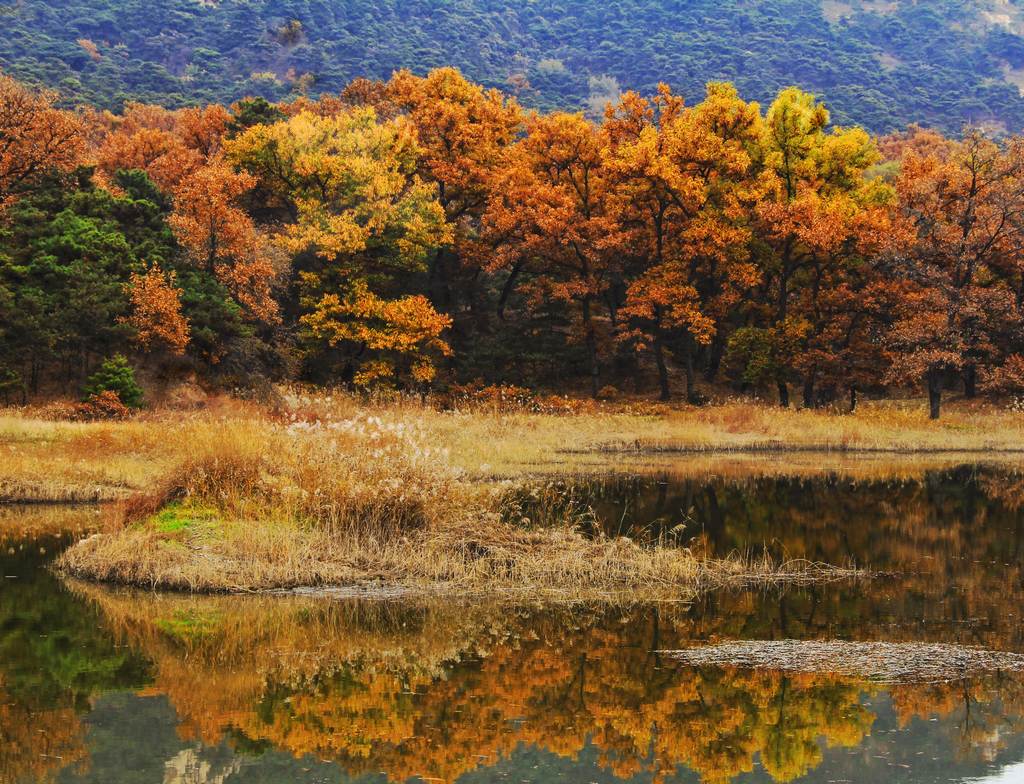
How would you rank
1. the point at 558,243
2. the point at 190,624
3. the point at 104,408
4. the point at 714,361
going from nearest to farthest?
the point at 190,624
the point at 104,408
the point at 558,243
the point at 714,361

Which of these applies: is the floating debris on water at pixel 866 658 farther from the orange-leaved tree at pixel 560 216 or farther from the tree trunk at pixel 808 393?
the tree trunk at pixel 808 393

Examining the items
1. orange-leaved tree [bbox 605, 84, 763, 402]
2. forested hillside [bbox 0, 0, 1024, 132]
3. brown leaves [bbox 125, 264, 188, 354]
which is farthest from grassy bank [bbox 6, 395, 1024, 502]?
forested hillside [bbox 0, 0, 1024, 132]

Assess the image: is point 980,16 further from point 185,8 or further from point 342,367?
point 342,367

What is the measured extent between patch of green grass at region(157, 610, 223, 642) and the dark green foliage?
85.2ft

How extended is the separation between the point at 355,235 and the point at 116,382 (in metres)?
16.9

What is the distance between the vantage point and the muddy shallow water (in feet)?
34.7

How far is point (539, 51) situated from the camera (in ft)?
614

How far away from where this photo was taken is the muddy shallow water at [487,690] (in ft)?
34.7

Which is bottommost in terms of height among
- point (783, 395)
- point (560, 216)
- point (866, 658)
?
point (783, 395)

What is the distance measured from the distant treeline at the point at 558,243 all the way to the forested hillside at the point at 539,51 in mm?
65507

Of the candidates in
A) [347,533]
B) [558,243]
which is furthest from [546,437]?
[347,533]

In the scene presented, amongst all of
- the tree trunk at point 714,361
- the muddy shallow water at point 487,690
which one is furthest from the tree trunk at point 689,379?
the muddy shallow water at point 487,690

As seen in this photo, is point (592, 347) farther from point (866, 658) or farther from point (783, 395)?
point (866, 658)

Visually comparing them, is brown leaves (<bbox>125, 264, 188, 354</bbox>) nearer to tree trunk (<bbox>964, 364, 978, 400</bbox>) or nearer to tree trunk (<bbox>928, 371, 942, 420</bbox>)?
tree trunk (<bbox>928, 371, 942, 420</bbox>)
